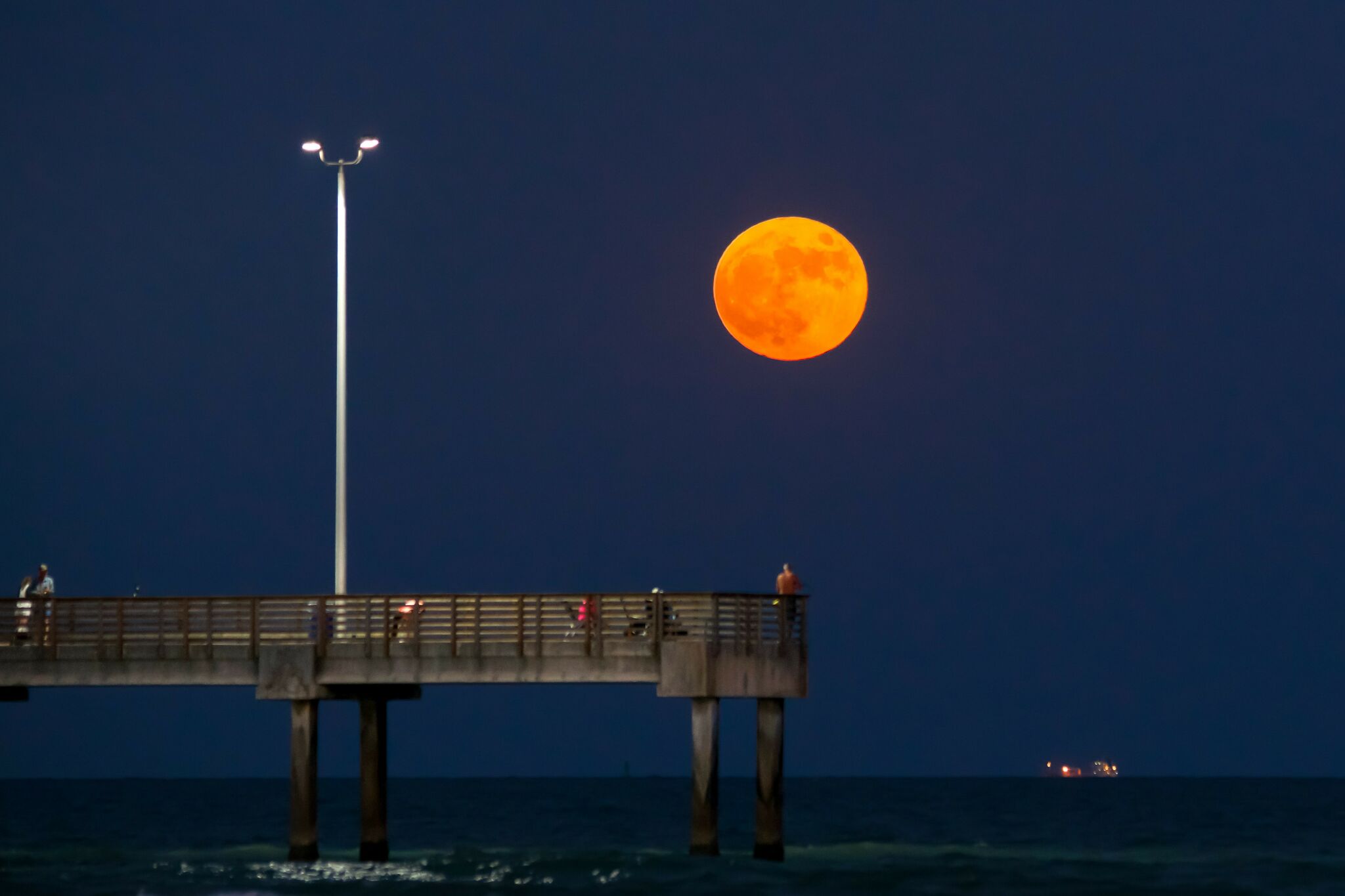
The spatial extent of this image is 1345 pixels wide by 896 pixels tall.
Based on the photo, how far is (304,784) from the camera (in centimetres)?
4531

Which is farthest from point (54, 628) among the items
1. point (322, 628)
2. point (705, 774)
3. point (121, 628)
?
point (705, 774)

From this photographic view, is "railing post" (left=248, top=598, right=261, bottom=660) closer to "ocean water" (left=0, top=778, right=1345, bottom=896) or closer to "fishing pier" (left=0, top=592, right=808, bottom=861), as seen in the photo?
"fishing pier" (left=0, top=592, right=808, bottom=861)

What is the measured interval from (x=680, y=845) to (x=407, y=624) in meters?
34.6

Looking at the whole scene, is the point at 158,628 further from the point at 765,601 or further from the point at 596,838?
the point at 596,838

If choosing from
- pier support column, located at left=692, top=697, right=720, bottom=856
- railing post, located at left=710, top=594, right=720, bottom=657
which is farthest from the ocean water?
railing post, located at left=710, top=594, right=720, bottom=657

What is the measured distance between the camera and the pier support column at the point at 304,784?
44.9 metres

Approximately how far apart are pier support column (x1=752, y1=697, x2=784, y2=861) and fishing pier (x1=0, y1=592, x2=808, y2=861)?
1.6 inches

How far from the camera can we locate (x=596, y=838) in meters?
85.7

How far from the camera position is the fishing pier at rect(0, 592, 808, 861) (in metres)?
42.3

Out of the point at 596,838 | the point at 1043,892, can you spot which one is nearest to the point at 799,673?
the point at 1043,892

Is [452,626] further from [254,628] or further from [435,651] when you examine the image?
[254,628]

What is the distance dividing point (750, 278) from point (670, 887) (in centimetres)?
1772

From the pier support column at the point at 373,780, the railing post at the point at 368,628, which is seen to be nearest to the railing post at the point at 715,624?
the railing post at the point at 368,628

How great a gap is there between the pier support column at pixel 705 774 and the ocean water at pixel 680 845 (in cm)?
43
